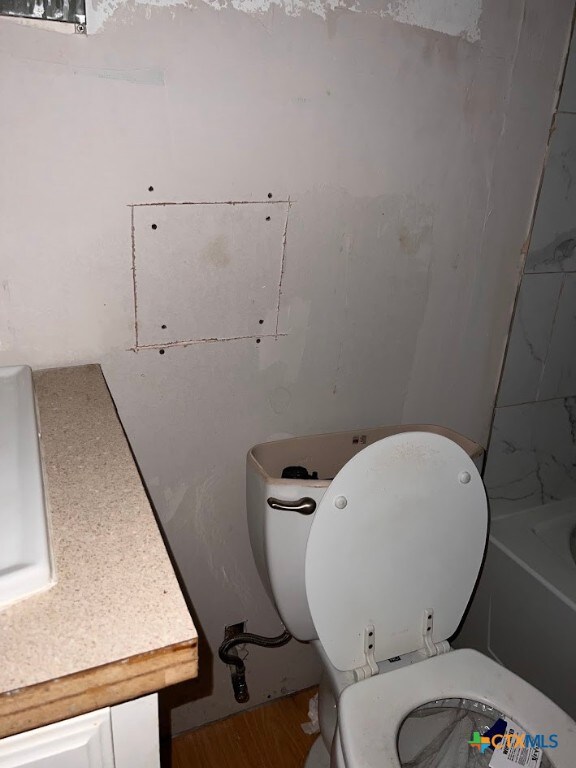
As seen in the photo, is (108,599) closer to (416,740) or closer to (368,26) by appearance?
(416,740)

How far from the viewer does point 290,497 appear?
44.8 inches

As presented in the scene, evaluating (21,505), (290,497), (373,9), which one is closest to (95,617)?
(21,505)

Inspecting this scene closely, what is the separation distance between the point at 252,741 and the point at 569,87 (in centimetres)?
167

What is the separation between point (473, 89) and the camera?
1.18 metres

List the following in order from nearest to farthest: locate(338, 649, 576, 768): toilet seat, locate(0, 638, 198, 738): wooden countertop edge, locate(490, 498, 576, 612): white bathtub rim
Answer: locate(0, 638, 198, 738): wooden countertop edge → locate(338, 649, 576, 768): toilet seat → locate(490, 498, 576, 612): white bathtub rim

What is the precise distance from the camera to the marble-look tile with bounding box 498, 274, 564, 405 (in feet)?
4.70

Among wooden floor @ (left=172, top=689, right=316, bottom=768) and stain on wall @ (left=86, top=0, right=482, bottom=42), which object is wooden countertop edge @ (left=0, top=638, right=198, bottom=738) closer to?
stain on wall @ (left=86, top=0, right=482, bottom=42)

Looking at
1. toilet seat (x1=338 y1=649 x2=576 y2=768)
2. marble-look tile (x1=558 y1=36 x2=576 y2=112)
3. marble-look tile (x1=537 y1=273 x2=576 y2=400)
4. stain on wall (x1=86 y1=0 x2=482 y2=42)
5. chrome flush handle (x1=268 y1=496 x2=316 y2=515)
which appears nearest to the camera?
stain on wall (x1=86 y1=0 x2=482 y2=42)

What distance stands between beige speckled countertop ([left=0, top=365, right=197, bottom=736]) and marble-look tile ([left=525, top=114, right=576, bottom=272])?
3.49ft

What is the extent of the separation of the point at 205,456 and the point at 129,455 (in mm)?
444

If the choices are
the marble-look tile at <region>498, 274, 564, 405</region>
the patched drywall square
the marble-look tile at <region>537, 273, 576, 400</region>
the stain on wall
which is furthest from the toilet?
the stain on wall

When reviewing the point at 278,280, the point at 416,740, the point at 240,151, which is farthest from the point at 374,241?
the point at 416,740

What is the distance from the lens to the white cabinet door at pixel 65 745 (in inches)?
22.6

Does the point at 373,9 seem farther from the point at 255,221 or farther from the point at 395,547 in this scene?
the point at 395,547
